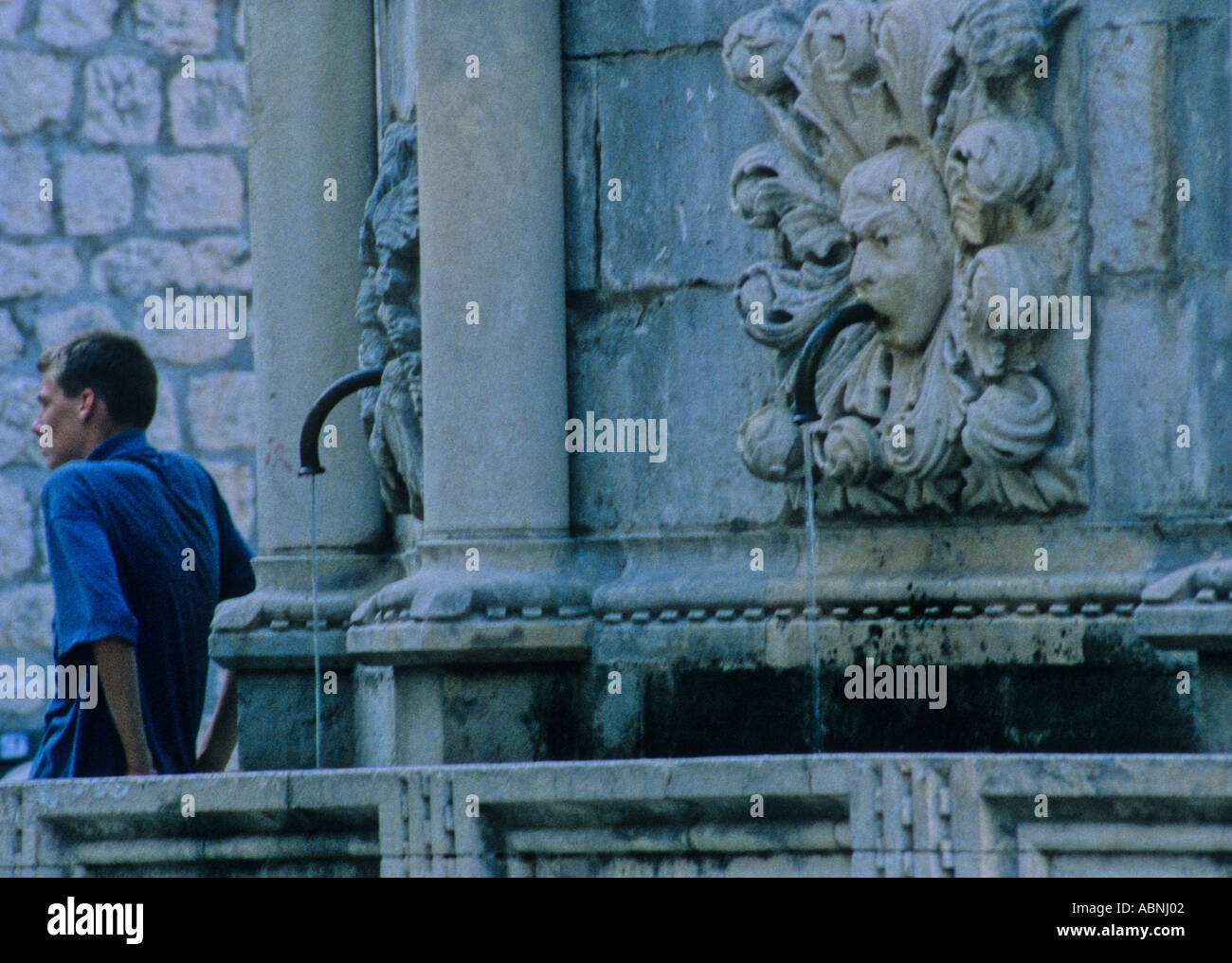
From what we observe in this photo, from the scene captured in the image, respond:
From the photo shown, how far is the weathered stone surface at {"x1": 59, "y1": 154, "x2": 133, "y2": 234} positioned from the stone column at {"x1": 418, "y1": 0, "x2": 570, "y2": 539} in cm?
492

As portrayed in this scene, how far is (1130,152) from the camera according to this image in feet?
15.6

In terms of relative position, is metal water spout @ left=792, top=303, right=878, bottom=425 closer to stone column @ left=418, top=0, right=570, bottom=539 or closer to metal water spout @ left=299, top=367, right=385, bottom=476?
stone column @ left=418, top=0, right=570, bottom=539

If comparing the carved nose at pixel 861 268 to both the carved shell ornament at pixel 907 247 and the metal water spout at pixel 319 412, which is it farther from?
the metal water spout at pixel 319 412

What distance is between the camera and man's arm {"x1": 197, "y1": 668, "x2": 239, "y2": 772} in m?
5.84

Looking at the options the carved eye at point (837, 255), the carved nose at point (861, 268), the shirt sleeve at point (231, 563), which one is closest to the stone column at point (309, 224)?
the shirt sleeve at point (231, 563)

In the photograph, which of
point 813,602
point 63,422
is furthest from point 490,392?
point 63,422

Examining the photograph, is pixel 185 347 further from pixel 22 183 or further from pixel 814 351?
pixel 814 351

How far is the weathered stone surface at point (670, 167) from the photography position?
5.27 metres

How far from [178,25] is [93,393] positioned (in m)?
4.78

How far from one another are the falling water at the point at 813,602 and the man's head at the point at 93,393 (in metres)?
1.59

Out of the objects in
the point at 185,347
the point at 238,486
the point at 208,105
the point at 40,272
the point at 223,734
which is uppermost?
the point at 208,105

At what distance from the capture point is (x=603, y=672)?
525 cm
